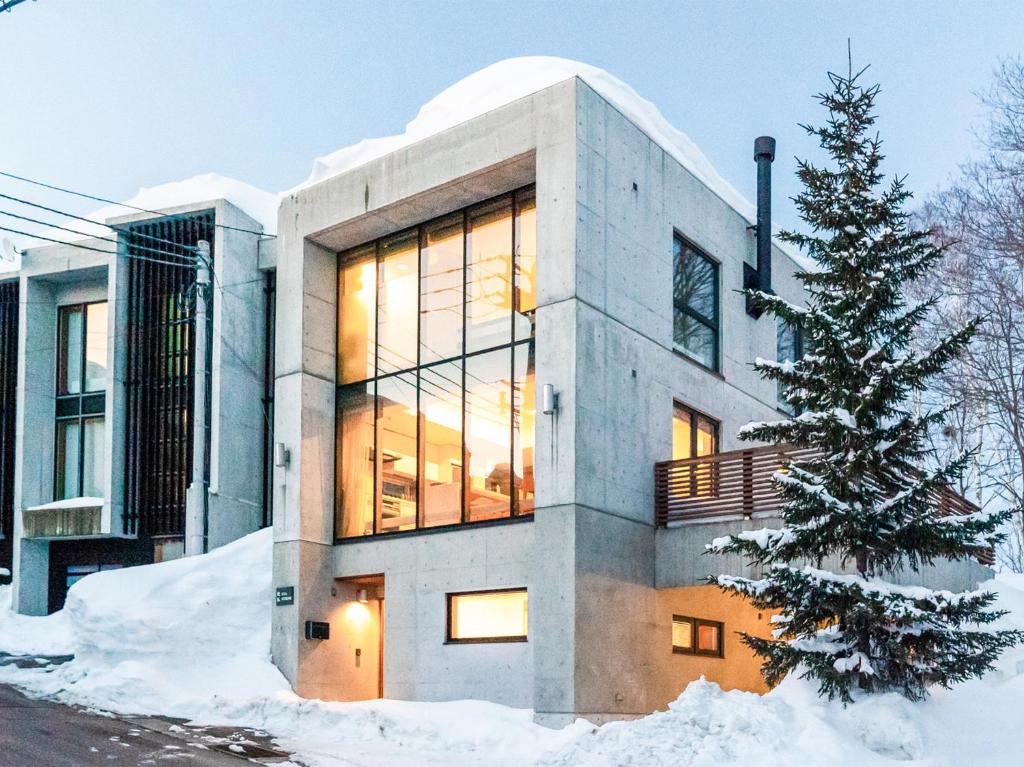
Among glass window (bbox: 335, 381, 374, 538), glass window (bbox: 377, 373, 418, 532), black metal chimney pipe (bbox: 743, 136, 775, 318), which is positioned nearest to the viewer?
glass window (bbox: 377, 373, 418, 532)

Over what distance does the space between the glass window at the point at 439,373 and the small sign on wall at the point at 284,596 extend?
133 centimetres

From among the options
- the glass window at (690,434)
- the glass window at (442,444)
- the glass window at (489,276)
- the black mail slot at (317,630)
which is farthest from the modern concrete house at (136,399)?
the glass window at (690,434)

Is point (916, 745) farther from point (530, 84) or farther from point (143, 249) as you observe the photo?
point (143, 249)

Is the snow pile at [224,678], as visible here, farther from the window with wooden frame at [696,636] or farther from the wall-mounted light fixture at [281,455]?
the window with wooden frame at [696,636]

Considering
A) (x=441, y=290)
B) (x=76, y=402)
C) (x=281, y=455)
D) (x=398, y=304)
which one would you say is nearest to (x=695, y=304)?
(x=441, y=290)

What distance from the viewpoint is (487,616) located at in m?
17.4

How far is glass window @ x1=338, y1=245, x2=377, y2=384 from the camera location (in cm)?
2009

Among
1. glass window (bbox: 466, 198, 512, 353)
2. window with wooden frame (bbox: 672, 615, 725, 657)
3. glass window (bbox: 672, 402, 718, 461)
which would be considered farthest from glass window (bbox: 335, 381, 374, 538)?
window with wooden frame (bbox: 672, 615, 725, 657)

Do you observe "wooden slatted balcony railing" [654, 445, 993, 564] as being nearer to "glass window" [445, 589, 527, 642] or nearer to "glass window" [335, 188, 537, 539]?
"glass window" [335, 188, 537, 539]

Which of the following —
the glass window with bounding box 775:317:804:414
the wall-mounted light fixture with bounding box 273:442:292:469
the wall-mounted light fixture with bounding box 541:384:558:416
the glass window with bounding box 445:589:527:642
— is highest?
the glass window with bounding box 775:317:804:414

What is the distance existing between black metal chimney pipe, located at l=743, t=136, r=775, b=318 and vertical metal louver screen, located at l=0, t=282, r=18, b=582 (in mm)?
18571

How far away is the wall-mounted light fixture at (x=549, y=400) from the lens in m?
16.2

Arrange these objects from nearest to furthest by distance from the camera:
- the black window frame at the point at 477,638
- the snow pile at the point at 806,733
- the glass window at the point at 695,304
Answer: the snow pile at the point at 806,733
the black window frame at the point at 477,638
the glass window at the point at 695,304

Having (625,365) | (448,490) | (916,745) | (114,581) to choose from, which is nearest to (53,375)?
(114,581)
